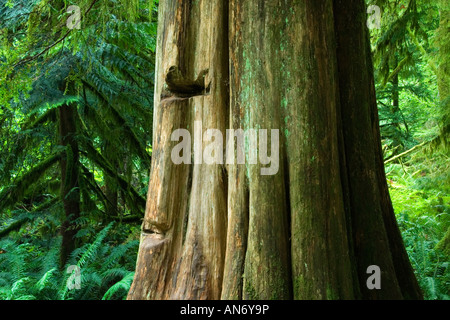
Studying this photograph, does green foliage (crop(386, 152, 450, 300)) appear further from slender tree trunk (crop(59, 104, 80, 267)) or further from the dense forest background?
slender tree trunk (crop(59, 104, 80, 267))

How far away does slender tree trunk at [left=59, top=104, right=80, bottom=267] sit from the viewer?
596 cm

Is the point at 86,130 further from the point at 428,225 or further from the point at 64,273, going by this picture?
the point at 428,225

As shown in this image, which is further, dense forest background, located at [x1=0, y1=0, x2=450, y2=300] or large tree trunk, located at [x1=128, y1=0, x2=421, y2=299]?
dense forest background, located at [x1=0, y1=0, x2=450, y2=300]

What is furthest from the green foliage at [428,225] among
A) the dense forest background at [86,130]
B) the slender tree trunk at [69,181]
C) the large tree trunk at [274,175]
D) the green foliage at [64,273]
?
the slender tree trunk at [69,181]

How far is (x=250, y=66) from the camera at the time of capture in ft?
7.92

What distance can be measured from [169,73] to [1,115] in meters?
4.54

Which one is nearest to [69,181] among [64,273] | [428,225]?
[64,273]

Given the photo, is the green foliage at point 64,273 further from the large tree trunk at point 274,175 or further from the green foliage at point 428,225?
the green foliage at point 428,225

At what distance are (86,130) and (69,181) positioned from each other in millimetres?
985

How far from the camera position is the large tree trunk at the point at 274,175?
2234 millimetres

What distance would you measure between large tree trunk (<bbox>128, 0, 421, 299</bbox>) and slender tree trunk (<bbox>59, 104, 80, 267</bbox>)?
370 cm

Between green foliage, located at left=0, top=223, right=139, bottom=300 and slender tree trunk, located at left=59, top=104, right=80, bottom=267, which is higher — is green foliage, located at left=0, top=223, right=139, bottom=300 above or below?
below

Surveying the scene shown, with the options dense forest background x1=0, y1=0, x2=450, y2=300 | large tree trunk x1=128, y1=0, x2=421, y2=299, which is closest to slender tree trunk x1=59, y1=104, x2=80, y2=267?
dense forest background x1=0, y1=0, x2=450, y2=300

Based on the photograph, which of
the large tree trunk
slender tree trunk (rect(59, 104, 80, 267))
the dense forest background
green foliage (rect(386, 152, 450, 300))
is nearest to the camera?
the large tree trunk
